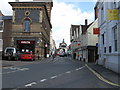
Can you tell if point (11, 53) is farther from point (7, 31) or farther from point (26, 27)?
point (7, 31)

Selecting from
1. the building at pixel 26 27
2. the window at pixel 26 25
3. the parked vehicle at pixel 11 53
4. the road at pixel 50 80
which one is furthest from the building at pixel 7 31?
the road at pixel 50 80

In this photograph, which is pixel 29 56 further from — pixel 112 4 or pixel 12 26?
pixel 112 4

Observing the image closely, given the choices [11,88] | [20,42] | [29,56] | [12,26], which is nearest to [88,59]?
[29,56]

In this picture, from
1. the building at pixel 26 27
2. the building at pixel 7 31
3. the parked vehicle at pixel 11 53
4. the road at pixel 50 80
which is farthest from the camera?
the building at pixel 7 31

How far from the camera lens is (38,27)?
3866 centimetres

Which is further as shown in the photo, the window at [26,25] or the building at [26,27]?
the window at [26,25]

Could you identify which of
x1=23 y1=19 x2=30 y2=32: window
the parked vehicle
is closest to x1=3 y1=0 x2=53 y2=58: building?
x1=23 y1=19 x2=30 y2=32: window

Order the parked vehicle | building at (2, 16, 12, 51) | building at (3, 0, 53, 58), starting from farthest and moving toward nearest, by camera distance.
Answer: building at (2, 16, 12, 51) → building at (3, 0, 53, 58) → the parked vehicle

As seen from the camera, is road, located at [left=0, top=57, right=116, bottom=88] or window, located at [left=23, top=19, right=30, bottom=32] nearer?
road, located at [left=0, top=57, right=116, bottom=88]

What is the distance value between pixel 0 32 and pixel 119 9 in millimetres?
29740

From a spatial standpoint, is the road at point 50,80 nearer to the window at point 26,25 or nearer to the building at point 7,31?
the window at point 26,25

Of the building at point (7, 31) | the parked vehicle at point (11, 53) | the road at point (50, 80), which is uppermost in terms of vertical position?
the building at point (7, 31)

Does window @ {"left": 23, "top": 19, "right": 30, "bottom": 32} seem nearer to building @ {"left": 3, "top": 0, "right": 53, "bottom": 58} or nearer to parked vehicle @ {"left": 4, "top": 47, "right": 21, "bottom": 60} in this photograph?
building @ {"left": 3, "top": 0, "right": 53, "bottom": 58}

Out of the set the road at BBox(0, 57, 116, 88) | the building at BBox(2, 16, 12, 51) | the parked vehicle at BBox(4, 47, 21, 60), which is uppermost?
the building at BBox(2, 16, 12, 51)
